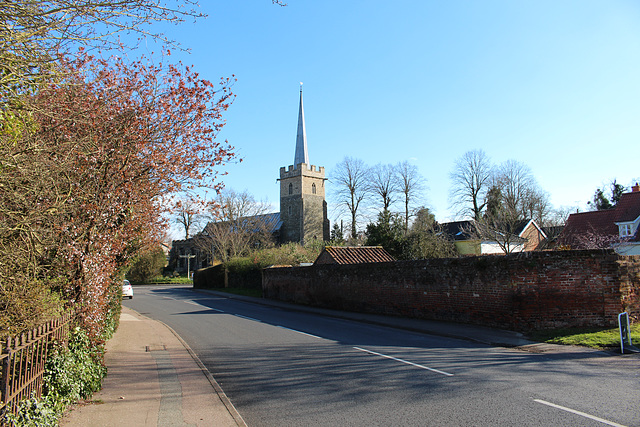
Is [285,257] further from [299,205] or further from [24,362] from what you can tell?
[299,205]

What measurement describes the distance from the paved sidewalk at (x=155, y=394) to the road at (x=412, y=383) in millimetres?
360

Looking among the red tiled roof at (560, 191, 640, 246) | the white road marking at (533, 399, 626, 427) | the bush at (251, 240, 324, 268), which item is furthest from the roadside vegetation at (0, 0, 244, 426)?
the red tiled roof at (560, 191, 640, 246)

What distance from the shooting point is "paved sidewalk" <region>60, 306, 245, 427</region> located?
19.1 feet

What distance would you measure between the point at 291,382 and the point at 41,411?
399cm

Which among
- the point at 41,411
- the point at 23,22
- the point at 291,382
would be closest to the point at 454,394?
the point at 291,382

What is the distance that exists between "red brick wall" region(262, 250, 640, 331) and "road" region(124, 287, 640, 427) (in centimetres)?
257

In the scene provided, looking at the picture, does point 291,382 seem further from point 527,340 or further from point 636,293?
point 636,293

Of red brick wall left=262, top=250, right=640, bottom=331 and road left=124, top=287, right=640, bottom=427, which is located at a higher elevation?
red brick wall left=262, top=250, right=640, bottom=331

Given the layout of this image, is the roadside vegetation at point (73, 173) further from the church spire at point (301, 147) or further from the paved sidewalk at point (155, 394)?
the church spire at point (301, 147)

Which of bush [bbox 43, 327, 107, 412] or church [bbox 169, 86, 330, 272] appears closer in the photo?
bush [bbox 43, 327, 107, 412]

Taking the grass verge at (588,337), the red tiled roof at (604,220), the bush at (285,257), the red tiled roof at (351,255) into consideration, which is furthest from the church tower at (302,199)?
the grass verge at (588,337)

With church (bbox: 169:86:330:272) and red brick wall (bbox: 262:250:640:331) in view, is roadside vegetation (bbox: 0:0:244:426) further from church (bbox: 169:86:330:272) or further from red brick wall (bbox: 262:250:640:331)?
church (bbox: 169:86:330:272)

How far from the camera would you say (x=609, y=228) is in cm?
3403

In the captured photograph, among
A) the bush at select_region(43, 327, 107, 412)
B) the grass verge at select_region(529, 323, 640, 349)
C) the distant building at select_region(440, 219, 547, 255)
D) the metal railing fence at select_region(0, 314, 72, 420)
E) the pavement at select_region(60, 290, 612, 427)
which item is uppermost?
the distant building at select_region(440, 219, 547, 255)
